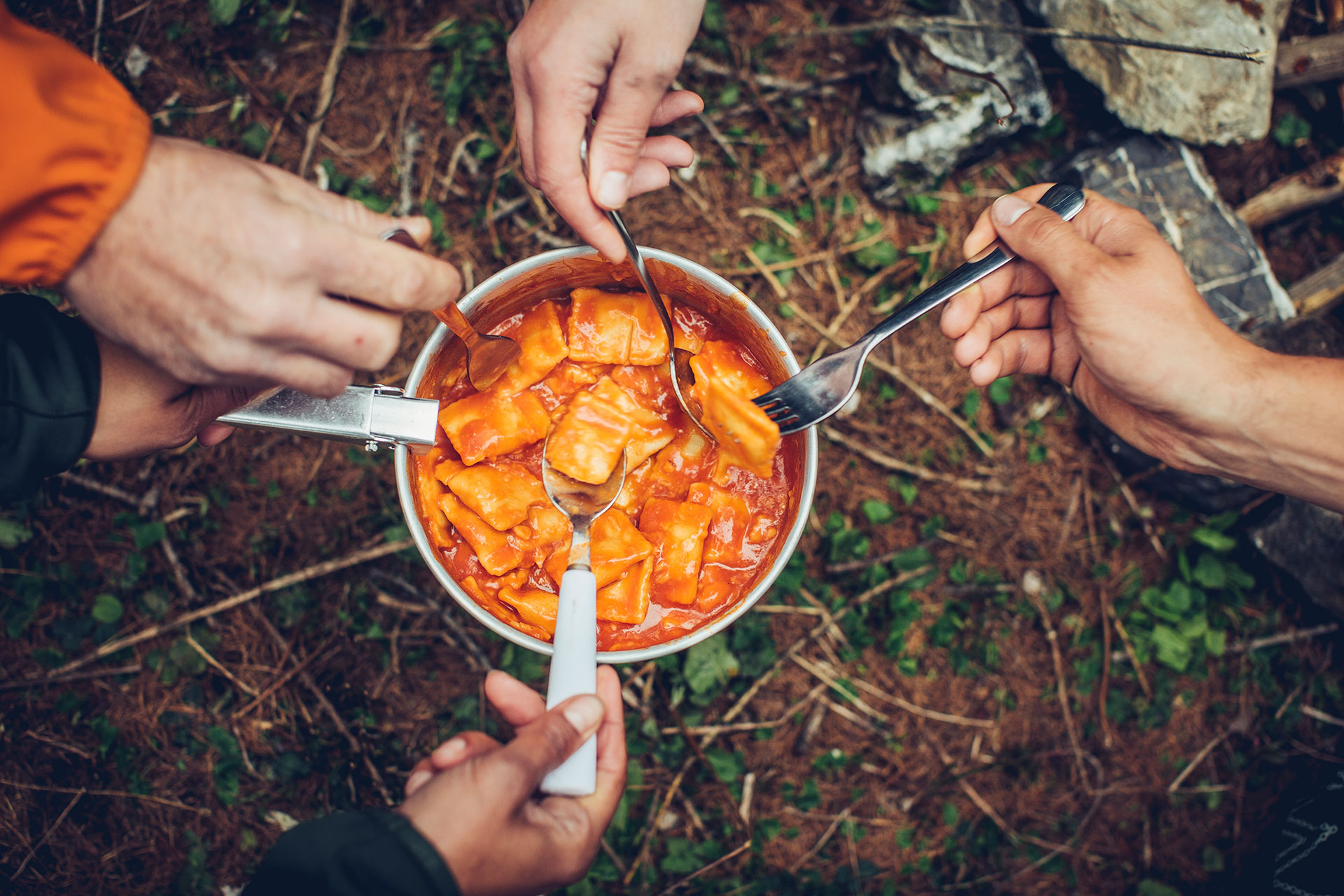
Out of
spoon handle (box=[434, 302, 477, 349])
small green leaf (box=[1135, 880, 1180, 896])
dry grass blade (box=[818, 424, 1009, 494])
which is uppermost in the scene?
spoon handle (box=[434, 302, 477, 349])

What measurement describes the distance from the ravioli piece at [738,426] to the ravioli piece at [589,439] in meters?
0.28

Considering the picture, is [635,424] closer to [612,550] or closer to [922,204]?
[612,550]

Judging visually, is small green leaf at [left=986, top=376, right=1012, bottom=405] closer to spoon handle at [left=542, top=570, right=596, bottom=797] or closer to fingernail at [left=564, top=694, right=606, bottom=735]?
spoon handle at [left=542, top=570, right=596, bottom=797]

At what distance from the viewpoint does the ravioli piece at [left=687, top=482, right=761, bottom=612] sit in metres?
2.38

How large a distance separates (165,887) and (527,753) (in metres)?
2.61

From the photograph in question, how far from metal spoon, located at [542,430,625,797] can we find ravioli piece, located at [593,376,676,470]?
4.2 inches

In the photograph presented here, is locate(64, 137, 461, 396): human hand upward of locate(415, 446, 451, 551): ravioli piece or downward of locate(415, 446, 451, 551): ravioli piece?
upward

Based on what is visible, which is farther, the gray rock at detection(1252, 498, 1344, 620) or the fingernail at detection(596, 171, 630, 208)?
the gray rock at detection(1252, 498, 1344, 620)

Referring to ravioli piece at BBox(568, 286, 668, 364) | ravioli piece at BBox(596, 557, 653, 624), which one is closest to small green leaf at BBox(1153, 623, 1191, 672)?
ravioli piece at BBox(596, 557, 653, 624)

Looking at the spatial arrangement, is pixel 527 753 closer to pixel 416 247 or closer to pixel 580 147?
pixel 416 247

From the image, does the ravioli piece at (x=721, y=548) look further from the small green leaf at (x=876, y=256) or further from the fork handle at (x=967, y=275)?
the small green leaf at (x=876, y=256)

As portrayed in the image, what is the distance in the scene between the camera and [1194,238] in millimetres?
3217

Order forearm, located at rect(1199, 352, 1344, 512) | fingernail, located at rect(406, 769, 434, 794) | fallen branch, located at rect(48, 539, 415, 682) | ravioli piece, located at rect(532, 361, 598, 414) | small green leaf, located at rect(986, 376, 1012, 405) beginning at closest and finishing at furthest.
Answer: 1. fingernail, located at rect(406, 769, 434, 794)
2. forearm, located at rect(1199, 352, 1344, 512)
3. ravioli piece, located at rect(532, 361, 598, 414)
4. fallen branch, located at rect(48, 539, 415, 682)
5. small green leaf, located at rect(986, 376, 1012, 405)

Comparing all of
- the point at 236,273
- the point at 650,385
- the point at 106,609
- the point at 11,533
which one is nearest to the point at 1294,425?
the point at 650,385
